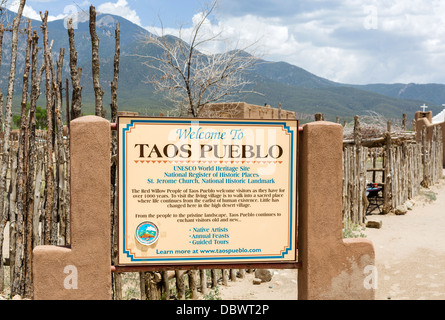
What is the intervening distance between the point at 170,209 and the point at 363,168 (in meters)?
7.76

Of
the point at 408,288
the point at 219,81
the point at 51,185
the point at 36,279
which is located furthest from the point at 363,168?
the point at 36,279

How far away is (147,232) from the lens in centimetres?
371

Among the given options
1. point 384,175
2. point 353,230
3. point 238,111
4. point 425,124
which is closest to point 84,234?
point 353,230

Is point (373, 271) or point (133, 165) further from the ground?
point (133, 165)

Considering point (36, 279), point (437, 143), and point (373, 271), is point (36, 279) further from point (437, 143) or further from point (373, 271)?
point (437, 143)

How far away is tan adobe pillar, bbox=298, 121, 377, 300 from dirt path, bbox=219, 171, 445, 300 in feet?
7.45

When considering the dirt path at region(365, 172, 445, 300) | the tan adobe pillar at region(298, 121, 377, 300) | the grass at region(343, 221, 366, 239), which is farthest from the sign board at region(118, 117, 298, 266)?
the grass at region(343, 221, 366, 239)

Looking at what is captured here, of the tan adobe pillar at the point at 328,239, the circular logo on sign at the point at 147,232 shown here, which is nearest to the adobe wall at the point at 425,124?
the tan adobe pillar at the point at 328,239

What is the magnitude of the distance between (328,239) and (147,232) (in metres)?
1.53

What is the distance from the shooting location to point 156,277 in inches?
207

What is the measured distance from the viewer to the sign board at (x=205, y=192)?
371cm

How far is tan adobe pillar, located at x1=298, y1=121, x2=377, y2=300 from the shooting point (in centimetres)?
380

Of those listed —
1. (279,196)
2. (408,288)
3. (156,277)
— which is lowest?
(408,288)

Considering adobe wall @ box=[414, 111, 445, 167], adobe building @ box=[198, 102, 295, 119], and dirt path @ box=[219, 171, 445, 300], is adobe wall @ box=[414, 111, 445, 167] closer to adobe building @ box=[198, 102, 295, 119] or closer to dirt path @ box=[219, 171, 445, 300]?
adobe building @ box=[198, 102, 295, 119]
